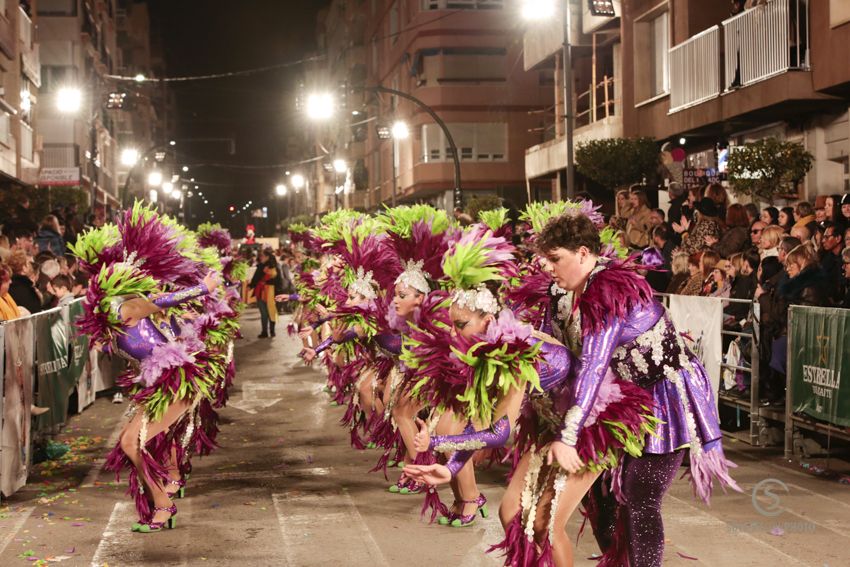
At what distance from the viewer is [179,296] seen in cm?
861

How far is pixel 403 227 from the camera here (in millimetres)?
9766

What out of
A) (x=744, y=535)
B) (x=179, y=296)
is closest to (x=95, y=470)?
(x=179, y=296)

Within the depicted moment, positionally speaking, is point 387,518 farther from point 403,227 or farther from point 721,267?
point 721,267

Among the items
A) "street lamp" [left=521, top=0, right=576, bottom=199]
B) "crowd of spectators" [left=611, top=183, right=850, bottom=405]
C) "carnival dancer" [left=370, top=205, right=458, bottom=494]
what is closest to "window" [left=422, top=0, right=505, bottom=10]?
"street lamp" [left=521, top=0, right=576, bottom=199]

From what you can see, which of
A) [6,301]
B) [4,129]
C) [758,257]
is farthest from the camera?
[4,129]

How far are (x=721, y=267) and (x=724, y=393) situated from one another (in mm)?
1603

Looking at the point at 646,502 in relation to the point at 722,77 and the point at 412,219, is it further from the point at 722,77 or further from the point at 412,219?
the point at 722,77

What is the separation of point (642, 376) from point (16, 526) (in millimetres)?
5257

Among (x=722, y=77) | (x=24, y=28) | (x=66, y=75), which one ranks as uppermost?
(x=66, y=75)

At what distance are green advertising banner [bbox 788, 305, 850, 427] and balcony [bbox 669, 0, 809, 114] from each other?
9.25 metres

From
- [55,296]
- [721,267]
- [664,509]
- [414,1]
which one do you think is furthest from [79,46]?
[664,509]

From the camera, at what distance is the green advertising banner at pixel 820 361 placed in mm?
9945

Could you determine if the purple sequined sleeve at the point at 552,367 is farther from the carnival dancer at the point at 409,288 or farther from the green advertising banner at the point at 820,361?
the green advertising banner at the point at 820,361

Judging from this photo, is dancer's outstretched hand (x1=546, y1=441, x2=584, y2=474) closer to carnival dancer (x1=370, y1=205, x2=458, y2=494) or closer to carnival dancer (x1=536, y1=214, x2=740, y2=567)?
carnival dancer (x1=536, y1=214, x2=740, y2=567)
